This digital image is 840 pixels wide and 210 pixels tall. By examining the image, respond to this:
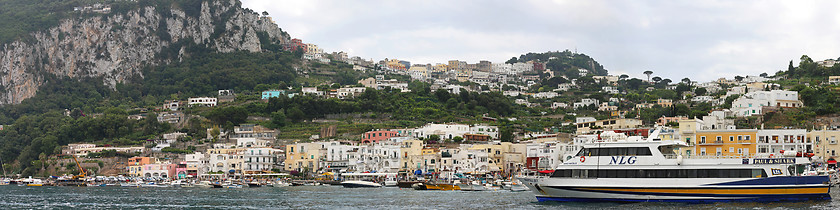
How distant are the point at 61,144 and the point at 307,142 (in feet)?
108

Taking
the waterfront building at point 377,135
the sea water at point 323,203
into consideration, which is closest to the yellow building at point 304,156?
the waterfront building at point 377,135

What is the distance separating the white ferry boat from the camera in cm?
4353

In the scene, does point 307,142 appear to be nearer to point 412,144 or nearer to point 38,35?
point 412,144

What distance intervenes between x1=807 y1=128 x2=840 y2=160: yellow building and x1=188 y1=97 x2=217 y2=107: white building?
3292 inches

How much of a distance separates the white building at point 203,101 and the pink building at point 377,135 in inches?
1368

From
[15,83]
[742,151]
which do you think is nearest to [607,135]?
[742,151]

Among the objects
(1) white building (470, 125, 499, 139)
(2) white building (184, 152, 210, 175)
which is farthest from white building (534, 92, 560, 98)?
(2) white building (184, 152, 210, 175)

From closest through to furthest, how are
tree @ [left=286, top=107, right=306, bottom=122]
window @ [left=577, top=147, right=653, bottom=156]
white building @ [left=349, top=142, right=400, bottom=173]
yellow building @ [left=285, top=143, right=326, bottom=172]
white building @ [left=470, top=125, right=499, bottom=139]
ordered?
window @ [left=577, top=147, right=653, bottom=156] < white building @ [left=349, top=142, right=400, bottom=173] < yellow building @ [left=285, top=143, right=326, bottom=172] < white building @ [left=470, top=125, right=499, bottom=139] < tree @ [left=286, top=107, right=306, bottom=122]

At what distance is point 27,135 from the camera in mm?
116688

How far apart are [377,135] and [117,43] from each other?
69458 mm

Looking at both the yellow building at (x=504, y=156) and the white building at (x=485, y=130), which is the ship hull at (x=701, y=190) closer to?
the yellow building at (x=504, y=156)

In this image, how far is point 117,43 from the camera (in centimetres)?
15362

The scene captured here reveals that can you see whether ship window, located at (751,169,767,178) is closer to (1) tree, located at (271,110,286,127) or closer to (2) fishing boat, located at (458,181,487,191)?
(2) fishing boat, located at (458,181,487,191)

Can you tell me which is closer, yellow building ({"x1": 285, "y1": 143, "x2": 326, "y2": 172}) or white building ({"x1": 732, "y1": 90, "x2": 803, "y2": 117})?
white building ({"x1": 732, "y1": 90, "x2": 803, "y2": 117})
